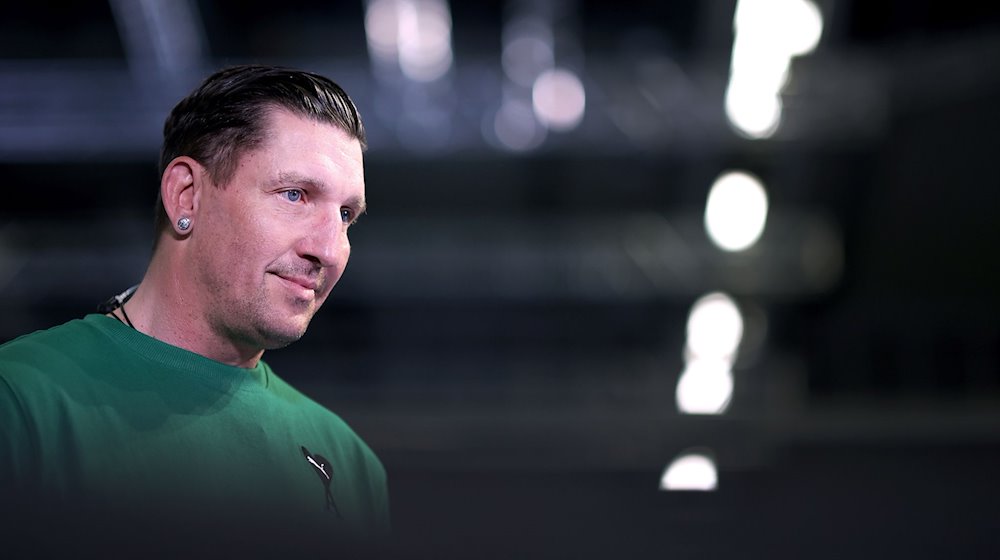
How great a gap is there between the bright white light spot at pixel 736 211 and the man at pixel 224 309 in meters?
4.42

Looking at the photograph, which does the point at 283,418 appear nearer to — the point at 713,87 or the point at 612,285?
the point at 713,87

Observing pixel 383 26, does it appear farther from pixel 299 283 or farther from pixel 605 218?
pixel 299 283

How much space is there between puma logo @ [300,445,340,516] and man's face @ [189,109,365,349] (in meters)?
0.11

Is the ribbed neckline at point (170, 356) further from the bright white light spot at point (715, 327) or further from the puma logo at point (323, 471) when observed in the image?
the bright white light spot at point (715, 327)

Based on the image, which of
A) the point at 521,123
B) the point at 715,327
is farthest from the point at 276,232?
the point at 715,327

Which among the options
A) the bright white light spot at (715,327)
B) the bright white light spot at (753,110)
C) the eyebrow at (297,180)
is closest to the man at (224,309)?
the eyebrow at (297,180)

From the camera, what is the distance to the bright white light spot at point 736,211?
5031 mm

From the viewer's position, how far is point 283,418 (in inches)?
31.1

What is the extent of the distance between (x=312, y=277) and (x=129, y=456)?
0.60 feet

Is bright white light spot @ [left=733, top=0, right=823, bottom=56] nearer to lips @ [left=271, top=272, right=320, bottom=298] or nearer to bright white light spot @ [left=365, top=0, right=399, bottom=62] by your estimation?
bright white light spot @ [left=365, top=0, right=399, bottom=62]

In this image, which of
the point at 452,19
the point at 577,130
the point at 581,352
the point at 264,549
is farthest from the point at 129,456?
the point at 581,352

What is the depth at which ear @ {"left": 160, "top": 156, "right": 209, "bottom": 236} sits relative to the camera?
752mm

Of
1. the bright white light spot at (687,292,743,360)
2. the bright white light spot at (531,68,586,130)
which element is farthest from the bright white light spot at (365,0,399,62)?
the bright white light spot at (687,292,743,360)

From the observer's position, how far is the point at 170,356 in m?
0.73
